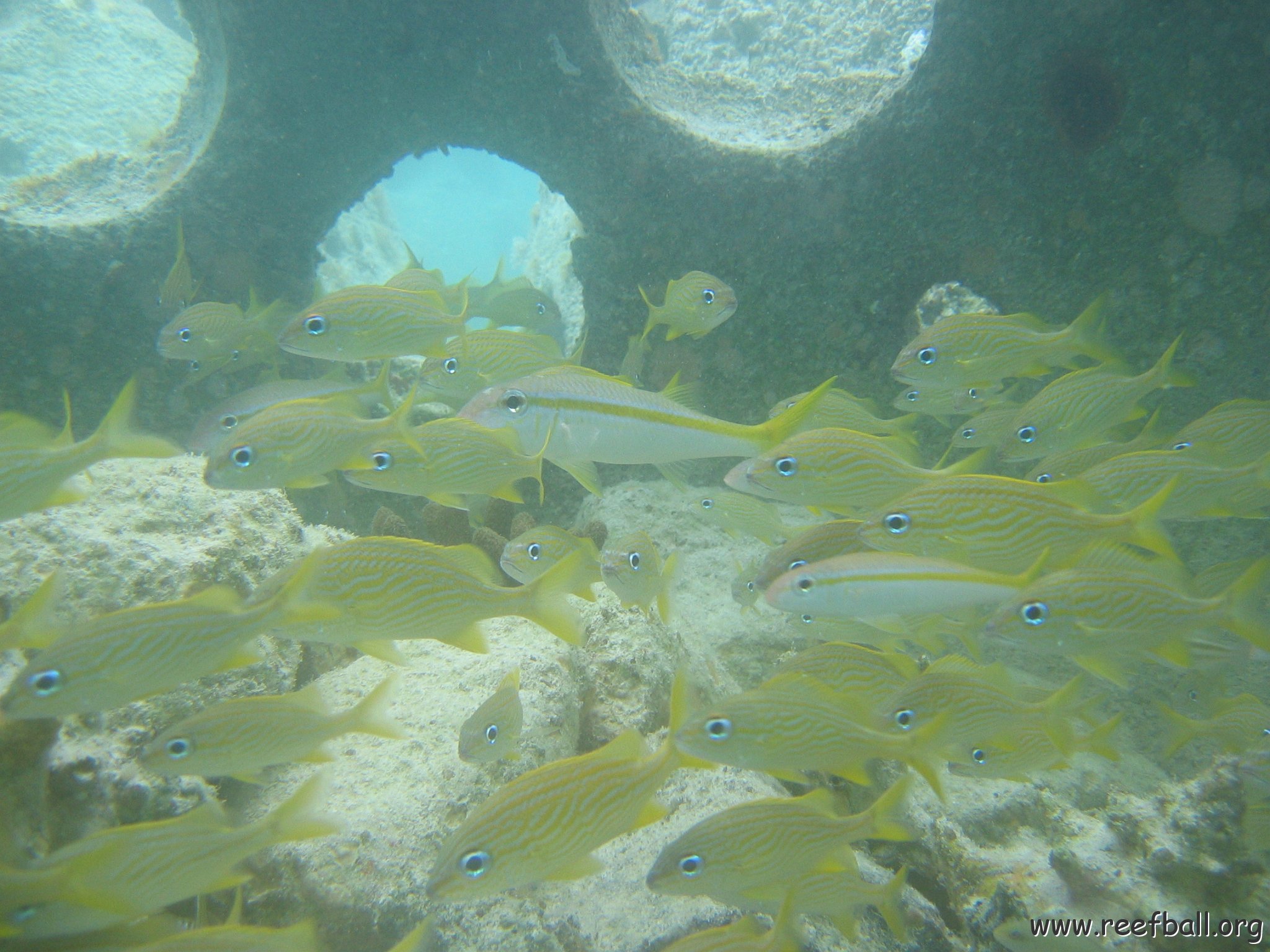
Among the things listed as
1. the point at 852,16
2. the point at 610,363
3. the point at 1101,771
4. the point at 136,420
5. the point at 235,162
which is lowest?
the point at 1101,771

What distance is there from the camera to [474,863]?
175 cm

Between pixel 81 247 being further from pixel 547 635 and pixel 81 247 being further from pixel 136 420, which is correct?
pixel 547 635

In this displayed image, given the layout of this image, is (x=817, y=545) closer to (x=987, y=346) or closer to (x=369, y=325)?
(x=987, y=346)

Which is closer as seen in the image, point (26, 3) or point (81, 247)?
point (81, 247)

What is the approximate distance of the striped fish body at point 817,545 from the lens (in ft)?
9.11

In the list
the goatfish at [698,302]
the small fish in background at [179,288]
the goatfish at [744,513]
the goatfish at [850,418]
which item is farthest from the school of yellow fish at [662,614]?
the small fish in background at [179,288]

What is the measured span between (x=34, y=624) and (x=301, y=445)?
1.03 metres

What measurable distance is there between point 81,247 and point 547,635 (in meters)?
6.86

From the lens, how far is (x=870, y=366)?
6340 mm

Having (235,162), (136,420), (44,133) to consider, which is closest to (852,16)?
(235,162)

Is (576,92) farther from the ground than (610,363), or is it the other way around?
(576,92)

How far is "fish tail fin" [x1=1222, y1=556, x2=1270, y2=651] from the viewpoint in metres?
2.22

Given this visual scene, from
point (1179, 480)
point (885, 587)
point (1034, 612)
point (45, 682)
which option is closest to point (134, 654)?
point (45, 682)

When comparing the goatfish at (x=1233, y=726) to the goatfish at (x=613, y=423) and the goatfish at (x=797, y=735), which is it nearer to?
the goatfish at (x=797, y=735)
